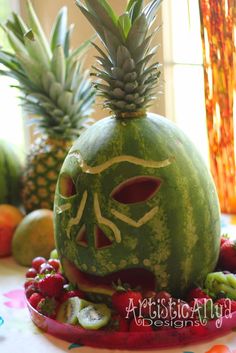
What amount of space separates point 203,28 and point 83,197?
0.62 meters

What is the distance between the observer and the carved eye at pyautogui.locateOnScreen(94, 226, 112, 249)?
81cm

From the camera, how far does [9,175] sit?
A: 1344 mm

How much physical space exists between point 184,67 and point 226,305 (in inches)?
32.9

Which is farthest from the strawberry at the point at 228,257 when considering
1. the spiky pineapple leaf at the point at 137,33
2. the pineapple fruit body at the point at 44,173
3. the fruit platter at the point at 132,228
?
the pineapple fruit body at the point at 44,173

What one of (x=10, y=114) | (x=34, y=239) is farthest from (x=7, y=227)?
(x=10, y=114)

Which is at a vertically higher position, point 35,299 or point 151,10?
point 151,10

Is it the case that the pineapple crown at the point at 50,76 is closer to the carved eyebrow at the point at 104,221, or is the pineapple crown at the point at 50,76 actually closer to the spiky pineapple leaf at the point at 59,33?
the spiky pineapple leaf at the point at 59,33

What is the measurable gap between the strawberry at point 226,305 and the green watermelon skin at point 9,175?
0.71m

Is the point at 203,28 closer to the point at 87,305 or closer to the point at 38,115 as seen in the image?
the point at 38,115

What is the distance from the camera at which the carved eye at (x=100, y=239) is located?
812mm

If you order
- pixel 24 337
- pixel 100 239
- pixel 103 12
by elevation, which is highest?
pixel 103 12

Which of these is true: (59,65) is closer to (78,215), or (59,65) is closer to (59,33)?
(59,33)

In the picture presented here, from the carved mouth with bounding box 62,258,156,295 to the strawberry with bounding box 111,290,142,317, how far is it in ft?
0.11

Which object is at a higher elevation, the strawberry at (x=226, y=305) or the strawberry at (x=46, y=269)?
the strawberry at (x=46, y=269)
